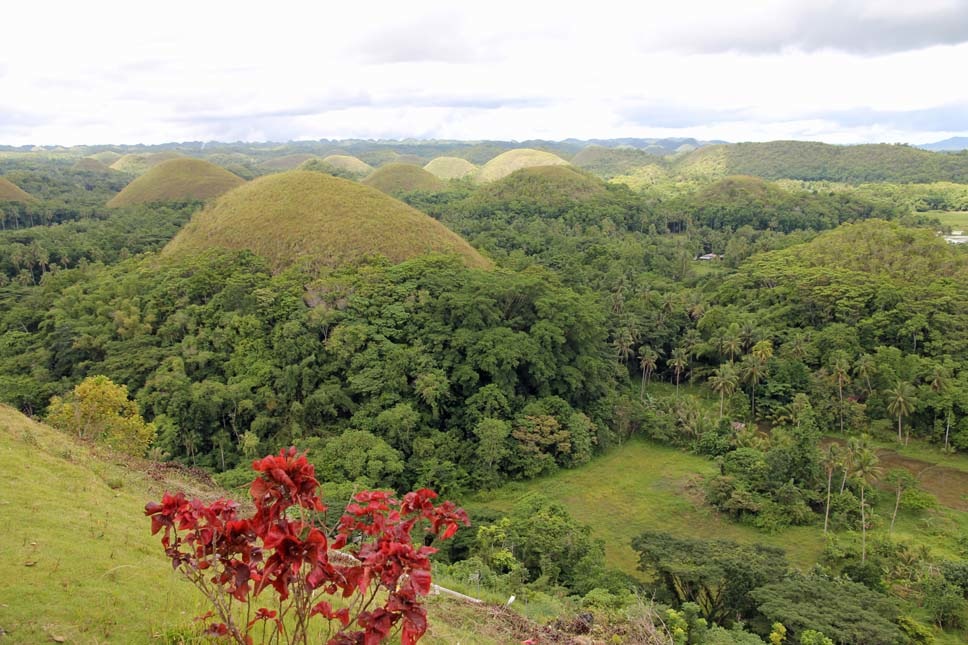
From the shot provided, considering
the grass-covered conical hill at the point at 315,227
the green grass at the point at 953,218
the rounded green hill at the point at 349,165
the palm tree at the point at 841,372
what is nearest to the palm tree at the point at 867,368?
the palm tree at the point at 841,372

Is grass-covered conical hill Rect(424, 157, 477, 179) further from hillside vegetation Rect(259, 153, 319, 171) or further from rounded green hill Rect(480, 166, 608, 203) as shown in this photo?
rounded green hill Rect(480, 166, 608, 203)

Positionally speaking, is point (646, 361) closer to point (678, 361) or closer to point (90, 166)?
point (678, 361)

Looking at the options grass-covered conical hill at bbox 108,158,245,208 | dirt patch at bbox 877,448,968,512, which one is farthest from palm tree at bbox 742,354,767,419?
grass-covered conical hill at bbox 108,158,245,208

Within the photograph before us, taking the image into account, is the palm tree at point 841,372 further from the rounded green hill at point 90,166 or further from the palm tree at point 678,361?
the rounded green hill at point 90,166

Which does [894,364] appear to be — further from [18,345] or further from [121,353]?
[18,345]

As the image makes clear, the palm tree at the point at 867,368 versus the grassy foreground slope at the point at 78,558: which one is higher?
the grassy foreground slope at the point at 78,558

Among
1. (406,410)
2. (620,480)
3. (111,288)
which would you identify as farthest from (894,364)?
(111,288)

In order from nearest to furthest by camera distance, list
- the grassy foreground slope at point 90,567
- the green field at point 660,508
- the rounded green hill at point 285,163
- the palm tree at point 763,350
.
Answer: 1. the grassy foreground slope at point 90,567
2. the green field at point 660,508
3. the palm tree at point 763,350
4. the rounded green hill at point 285,163
